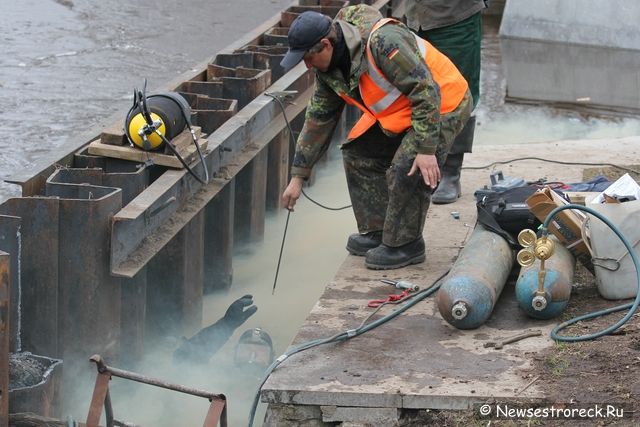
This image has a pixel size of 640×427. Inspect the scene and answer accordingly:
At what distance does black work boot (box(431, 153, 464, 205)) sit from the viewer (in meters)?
7.92

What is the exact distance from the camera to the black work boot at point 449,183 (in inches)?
312

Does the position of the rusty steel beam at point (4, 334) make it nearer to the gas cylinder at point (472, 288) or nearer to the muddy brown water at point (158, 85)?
the muddy brown water at point (158, 85)

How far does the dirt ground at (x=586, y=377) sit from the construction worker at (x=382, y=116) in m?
1.27

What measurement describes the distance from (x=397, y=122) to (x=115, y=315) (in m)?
1.93

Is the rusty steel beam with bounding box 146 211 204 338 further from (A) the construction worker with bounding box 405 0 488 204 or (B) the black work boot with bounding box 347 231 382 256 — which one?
(A) the construction worker with bounding box 405 0 488 204

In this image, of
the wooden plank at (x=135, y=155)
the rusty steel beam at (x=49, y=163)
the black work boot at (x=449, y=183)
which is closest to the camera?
the rusty steel beam at (x=49, y=163)

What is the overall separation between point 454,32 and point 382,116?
1586mm

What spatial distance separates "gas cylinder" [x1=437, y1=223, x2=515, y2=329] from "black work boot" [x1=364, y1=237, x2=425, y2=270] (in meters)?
0.67

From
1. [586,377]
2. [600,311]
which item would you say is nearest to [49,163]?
[600,311]

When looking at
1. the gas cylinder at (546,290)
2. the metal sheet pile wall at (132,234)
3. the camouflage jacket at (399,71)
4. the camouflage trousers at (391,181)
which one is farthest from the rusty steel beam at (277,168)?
the gas cylinder at (546,290)

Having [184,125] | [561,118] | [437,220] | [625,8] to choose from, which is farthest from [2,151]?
[625,8]

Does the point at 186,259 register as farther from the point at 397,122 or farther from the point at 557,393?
the point at 557,393

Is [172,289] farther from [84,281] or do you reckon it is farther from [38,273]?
[38,273]

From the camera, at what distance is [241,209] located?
8836mm
